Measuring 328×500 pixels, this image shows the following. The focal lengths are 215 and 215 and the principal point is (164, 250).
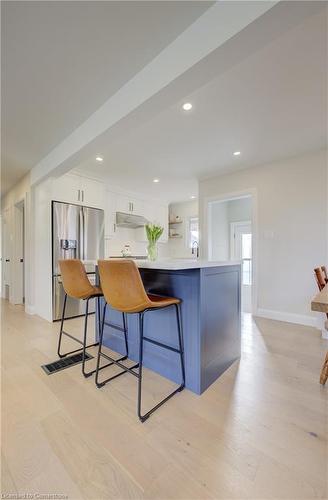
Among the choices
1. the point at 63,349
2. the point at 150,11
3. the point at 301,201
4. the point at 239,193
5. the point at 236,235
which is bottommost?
the point at 63,349

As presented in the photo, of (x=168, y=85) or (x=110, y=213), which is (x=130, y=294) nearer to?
(x=168, y=85)

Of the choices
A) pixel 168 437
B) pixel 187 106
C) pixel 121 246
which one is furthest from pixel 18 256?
pixel 168 437

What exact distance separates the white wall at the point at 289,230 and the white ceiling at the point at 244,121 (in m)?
0.28

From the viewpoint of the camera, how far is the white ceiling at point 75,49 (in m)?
1.24

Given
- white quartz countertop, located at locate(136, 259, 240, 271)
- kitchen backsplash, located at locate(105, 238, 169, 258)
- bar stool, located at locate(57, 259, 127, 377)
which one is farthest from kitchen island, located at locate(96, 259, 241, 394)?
kitchen backsplash, located at locate(105, 238, 169, 258)

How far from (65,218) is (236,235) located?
13.3ft

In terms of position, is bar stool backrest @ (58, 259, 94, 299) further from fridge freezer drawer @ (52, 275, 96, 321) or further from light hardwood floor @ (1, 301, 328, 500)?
fridge freezer drawer @ (52, 275, 96, 321)

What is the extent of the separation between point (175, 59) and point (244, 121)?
1309 millimetres

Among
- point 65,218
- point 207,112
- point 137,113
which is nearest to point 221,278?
point 137,113

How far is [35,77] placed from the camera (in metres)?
1.73

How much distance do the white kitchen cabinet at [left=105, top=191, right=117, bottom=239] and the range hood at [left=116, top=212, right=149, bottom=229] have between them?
196mm

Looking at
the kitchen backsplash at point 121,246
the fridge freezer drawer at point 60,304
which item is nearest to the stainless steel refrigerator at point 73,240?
the fridge freezer drawer at point 60,304

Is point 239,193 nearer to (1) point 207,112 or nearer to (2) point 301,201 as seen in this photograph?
(2) point 301,201

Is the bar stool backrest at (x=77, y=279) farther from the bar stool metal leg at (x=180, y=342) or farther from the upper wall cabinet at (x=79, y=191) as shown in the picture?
the upper wall cabinet at (x=79, y=191)
